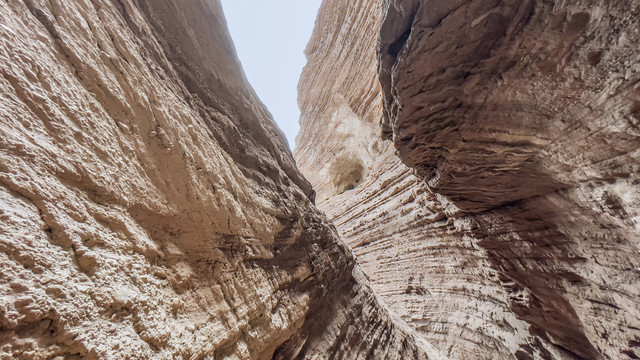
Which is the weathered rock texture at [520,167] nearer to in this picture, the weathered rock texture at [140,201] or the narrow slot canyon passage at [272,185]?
the narrow slot canyon passage at [272,185]

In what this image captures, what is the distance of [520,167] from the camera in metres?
2.72

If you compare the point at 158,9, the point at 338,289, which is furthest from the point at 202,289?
the point at 158,9

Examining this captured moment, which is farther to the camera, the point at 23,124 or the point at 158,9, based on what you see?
the point at 158,9

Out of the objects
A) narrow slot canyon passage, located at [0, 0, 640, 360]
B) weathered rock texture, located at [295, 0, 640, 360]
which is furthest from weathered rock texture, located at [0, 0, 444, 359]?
weathered rock texture, located at [295, 0, 640, 360]

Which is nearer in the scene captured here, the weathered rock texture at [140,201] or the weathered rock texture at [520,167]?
the weathered rock texture at [140,201]

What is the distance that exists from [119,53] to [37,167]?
0.94 meters

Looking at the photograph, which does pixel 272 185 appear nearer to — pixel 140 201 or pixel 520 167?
pixel 140 201

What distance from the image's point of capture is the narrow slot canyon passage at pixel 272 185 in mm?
991

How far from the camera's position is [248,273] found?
1.90m

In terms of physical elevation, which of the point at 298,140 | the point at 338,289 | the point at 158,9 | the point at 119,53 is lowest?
the point at 338,289

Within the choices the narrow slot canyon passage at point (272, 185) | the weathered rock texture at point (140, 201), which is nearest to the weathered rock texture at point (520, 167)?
the narrow slot canyon passage at point (272, 185)

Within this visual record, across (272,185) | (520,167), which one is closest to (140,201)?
(272,185)

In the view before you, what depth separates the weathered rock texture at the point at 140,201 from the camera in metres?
0.90

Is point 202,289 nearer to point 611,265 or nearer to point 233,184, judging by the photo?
point 233,184
